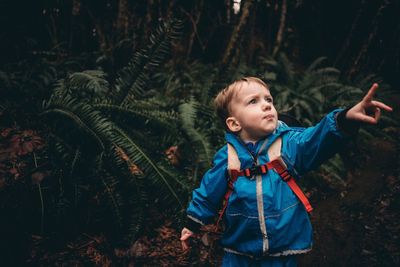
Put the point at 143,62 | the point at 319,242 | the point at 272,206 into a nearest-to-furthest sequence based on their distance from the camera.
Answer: the point at 272,206, the point at 319,242, the point at 143,62

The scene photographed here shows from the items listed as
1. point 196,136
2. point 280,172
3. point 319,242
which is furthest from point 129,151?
point 319,242

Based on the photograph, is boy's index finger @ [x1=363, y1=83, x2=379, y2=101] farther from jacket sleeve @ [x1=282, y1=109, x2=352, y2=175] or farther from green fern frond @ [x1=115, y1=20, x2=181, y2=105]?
green fern frond @ [x1=115, y1=20, x2=181, y2=105]

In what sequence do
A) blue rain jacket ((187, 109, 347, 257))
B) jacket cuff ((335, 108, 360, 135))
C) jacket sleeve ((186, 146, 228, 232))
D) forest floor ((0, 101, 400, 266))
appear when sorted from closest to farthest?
jacket cuff ((335, 108, 360, 135)) → blue rain jacket ((187, 109, 347, 257)) → jacket sleeve ((186, 146, 228, 232)) → forest floor ((0, 101, 400, 266))

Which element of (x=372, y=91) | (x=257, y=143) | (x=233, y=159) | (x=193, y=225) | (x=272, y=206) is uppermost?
(x=372, y=91)

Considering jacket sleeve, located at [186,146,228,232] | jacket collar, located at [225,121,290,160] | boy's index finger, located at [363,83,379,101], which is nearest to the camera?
boy's index finger, located at [363,83,379,101]

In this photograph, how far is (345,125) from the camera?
1379 mm

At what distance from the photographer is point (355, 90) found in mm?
5027

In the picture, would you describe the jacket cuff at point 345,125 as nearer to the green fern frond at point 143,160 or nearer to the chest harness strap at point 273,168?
the chest harness strap at point 273,168

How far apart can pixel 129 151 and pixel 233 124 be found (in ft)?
4.37

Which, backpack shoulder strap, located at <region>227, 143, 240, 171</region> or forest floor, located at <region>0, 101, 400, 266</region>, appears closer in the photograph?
backpack shoulder strap, located at <region>227, 143, 240, 171</region>

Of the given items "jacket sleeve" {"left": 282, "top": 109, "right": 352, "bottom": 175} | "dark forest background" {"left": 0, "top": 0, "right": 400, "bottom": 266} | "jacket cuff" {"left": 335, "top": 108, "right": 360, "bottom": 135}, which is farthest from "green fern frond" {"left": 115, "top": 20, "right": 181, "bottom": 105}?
"jacket cuff" {"left": 335, "top": 108, "right": 360, "bottom": 135}

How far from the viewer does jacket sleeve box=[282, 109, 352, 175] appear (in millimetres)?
1403

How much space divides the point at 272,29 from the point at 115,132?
16.4 ft

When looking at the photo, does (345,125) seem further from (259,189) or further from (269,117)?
(259,189)
